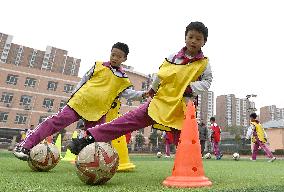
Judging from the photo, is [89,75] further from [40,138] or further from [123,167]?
[123,167]

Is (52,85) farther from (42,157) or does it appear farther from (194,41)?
(194,41)

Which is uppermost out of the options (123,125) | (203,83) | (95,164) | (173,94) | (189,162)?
(203,83)

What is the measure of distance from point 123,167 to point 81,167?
1.92 m

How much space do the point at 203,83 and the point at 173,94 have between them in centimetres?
38

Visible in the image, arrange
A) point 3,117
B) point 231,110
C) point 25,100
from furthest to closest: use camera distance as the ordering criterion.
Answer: point 231,110, point 25,100, point 3,117

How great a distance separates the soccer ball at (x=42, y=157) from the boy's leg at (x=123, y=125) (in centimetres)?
139

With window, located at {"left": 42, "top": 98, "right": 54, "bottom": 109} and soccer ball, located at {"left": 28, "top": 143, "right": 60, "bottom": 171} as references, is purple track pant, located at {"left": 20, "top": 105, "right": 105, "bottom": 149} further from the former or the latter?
window, located at {"left": 42, "top": 98, "right": 54, "bottom": 109}

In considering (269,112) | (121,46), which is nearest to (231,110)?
(269,112)

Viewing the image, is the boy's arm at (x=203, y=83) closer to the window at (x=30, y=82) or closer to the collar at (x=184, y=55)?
the collar at (x=184, y=55)

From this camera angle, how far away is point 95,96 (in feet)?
15.8

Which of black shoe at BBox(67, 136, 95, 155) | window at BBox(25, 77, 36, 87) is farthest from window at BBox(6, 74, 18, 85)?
black shoe at BBox(67, 136, 95, 155)

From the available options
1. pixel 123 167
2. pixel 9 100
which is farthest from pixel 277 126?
pixel 123 167

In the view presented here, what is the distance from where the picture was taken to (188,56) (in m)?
3.63

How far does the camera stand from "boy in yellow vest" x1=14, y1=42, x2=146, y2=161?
4.57 m
